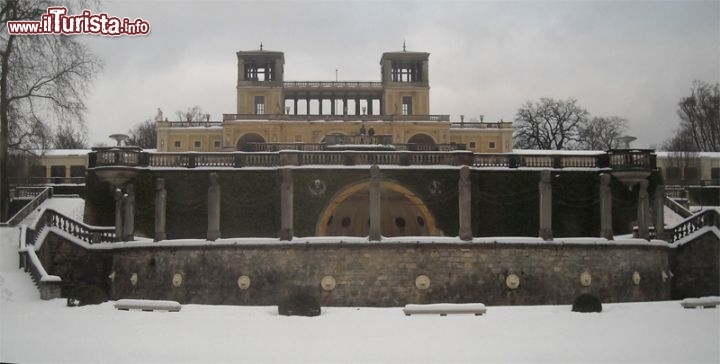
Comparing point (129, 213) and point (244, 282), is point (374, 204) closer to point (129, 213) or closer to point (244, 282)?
point (244, 282)

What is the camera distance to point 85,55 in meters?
37.5

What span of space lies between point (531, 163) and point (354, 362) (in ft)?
67.5

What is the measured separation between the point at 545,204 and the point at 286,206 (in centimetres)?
1097

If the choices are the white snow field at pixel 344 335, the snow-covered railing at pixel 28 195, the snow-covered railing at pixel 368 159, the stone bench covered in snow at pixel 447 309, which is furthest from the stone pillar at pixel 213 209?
the stone bench covered in snow at pixel 447 309

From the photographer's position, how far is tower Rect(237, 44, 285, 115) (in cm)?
6712

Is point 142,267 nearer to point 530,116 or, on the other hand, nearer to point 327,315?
point 327,315

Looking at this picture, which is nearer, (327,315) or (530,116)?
(327,315)

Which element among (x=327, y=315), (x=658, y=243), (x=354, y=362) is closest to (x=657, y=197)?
(x=658, y=243)

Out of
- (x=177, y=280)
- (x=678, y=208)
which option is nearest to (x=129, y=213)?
(x=177, y=280)

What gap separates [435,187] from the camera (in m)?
36.7

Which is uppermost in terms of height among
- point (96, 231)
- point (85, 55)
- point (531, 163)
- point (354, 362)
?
point (85, 55)

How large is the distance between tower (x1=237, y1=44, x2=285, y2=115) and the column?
3293cm

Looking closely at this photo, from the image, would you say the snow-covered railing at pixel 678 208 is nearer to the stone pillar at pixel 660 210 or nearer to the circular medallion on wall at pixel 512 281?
the stone pillar at pixel 660 210

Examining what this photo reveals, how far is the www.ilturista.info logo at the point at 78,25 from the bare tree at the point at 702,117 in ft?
173
